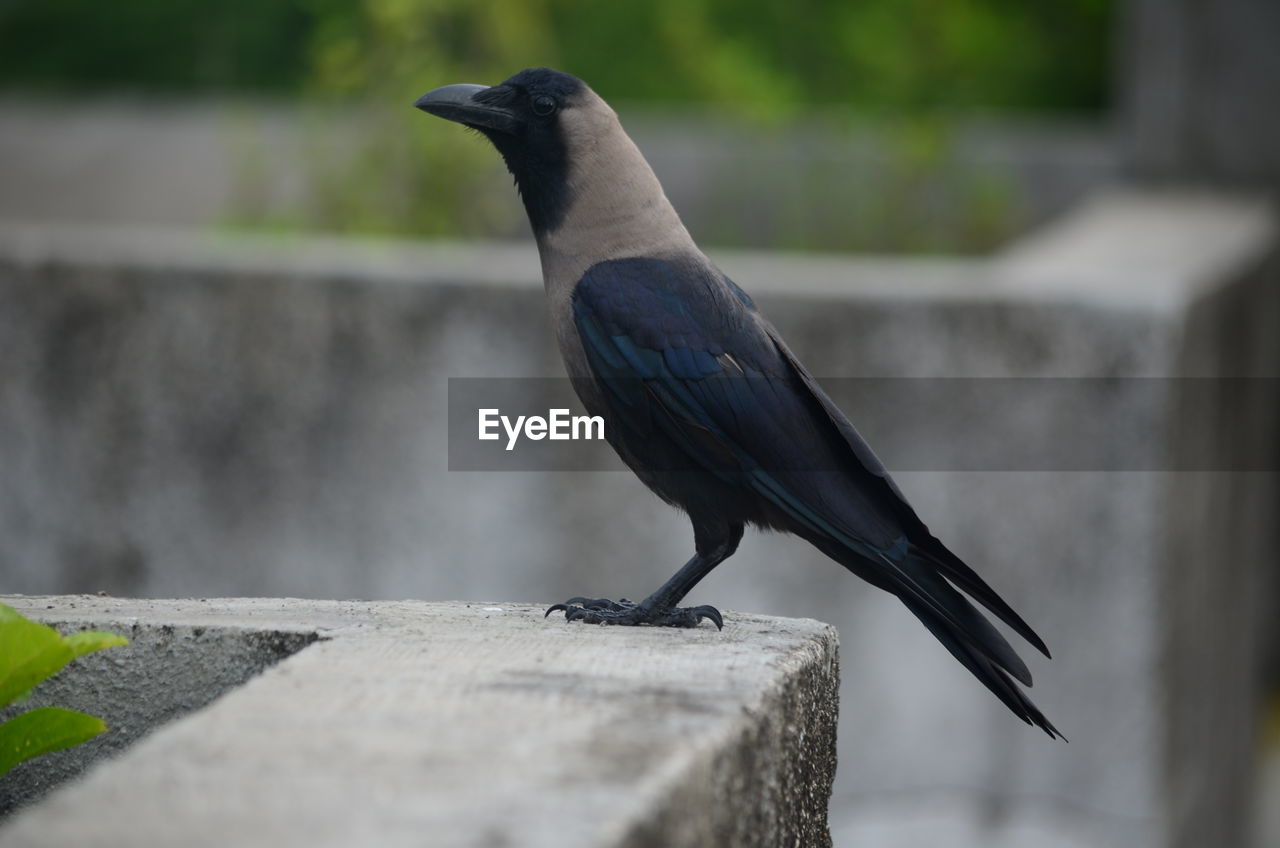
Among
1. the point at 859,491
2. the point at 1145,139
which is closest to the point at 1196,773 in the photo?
the point at 1145,139

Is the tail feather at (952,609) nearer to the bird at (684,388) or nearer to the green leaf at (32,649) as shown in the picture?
the bird at (684,388)

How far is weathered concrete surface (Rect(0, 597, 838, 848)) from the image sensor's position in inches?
58.1

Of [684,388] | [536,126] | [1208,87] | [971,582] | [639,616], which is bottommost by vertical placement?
[639,616]

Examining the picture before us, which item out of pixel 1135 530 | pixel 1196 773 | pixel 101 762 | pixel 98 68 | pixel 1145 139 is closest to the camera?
pixel 101 762

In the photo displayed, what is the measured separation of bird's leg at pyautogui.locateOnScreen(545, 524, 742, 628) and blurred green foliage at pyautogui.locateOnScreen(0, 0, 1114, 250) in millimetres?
3493

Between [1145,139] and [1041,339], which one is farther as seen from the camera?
[1145,139]

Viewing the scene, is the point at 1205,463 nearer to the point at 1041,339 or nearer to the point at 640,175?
the point at 1041,339

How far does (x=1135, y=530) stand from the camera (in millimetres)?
4926

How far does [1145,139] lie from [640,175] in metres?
5.60

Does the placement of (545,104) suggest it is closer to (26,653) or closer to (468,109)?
(468,109)

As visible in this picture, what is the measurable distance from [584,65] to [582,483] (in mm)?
7888

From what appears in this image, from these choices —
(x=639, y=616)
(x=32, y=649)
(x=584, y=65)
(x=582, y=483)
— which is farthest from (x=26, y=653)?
(x=584, y=65)

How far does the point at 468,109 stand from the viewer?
104 inches

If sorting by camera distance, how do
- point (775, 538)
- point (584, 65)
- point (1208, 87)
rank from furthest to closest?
1. point (584, 65)
2. point (1208, 87)
3. point (775, 538)
